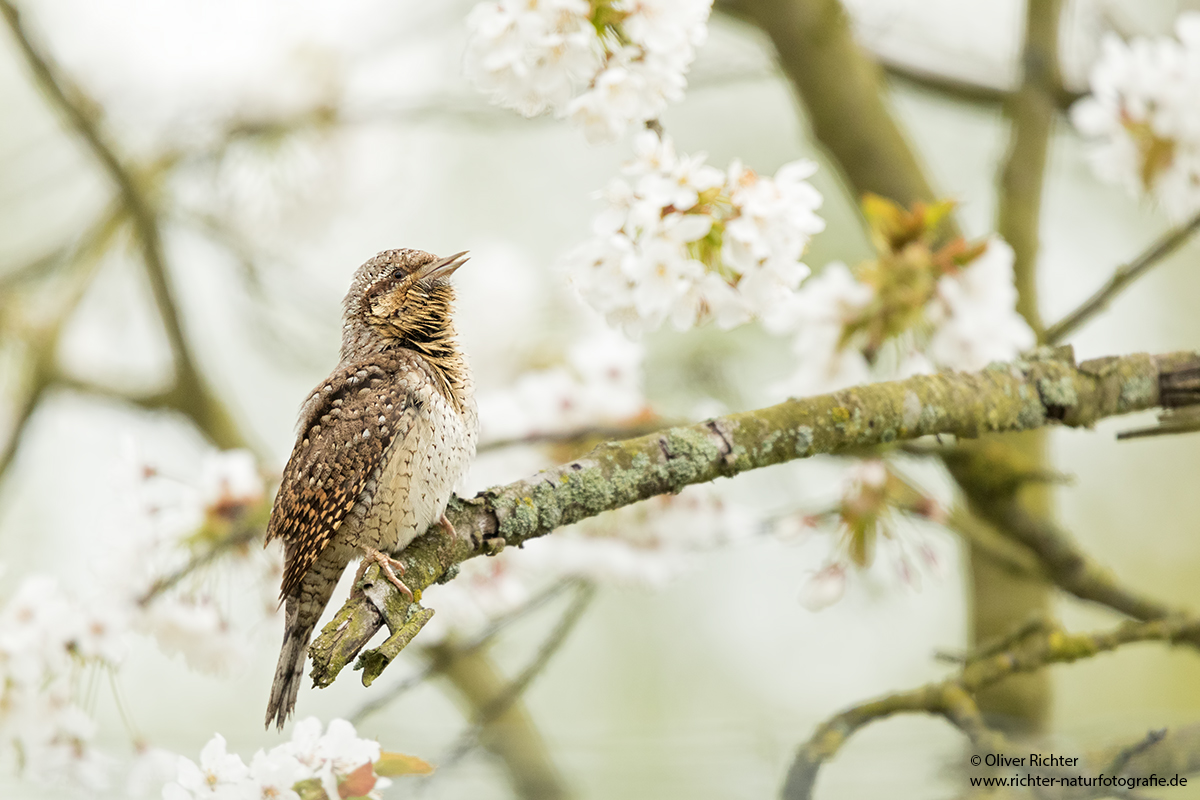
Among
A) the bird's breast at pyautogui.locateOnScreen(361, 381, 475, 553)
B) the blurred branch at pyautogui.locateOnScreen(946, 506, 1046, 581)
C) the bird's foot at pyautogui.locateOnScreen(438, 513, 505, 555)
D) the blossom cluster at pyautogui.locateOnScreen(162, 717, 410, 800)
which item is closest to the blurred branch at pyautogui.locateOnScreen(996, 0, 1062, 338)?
the blurred branch at pyautogui.locateOnScreen(946, 506, 1046, 581)

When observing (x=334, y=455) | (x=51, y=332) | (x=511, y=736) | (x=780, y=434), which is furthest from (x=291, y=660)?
(x=51, y=332)

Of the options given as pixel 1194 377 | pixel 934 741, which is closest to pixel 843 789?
pixel 934 741

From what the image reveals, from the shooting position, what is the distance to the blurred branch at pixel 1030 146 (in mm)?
2725

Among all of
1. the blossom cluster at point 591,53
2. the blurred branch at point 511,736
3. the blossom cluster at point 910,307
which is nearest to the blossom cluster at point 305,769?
the blurred branch at point 511,736

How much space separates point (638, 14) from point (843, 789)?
4.06ft

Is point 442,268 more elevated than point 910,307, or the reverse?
point 442,268

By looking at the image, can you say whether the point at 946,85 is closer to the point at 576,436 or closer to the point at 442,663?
the point at 576,436

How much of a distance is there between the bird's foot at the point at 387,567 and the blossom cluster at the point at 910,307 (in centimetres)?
96

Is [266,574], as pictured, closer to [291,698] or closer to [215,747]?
[291,698]

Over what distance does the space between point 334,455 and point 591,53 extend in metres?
0.74

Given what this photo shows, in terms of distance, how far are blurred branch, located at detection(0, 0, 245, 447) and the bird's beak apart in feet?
5.60

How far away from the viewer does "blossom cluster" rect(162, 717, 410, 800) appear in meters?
1.22

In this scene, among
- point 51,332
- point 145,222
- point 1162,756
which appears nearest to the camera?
point 1162,756

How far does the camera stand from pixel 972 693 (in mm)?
1684
